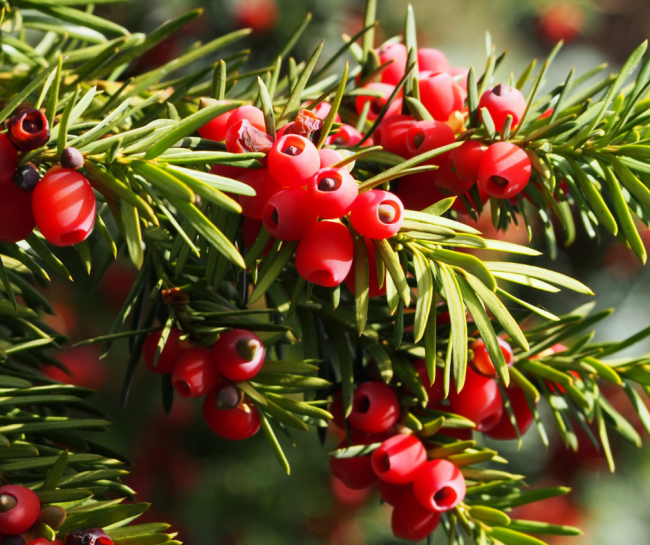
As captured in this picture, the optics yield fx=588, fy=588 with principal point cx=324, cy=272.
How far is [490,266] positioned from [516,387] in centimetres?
20

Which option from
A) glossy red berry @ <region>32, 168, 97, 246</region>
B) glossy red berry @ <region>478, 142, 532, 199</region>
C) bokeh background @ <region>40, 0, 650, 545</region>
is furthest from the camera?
bokeh background @ <region>40, 0, 650, 545</region>

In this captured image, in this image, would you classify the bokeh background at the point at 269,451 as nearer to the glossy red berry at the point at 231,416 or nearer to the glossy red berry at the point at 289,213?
the glossy red berry at the point at 231,416

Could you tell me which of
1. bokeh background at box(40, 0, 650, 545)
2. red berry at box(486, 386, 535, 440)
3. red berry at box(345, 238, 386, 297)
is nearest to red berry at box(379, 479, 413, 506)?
red berry at box(486, 386, 535, 440)

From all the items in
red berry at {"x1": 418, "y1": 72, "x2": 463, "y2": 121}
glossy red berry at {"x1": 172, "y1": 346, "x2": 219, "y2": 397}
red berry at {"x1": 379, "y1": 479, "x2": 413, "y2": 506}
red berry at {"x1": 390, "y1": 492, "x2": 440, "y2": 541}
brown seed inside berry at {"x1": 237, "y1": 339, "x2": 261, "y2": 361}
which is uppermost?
red berry at {"x1": 418, "y1": 72, "x2": 463, "y2": 121}

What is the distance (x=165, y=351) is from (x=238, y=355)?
7 cm

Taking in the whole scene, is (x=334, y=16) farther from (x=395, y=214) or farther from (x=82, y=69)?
(x=395, y=214)

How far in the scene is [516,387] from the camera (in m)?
0.60

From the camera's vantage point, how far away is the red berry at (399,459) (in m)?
0.51

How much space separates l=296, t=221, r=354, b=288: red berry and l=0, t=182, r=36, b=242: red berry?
0.18 m

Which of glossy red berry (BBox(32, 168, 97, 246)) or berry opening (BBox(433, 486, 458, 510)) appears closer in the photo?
glossy red berry (BBox(32, 168, 97, 246))

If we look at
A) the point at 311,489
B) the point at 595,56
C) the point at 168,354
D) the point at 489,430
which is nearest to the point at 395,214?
the point at 168,354

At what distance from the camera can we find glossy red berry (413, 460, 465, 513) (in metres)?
0.50

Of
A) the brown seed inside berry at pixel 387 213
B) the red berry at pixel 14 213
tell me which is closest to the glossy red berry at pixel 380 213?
the brown seed inside berry at pixel 387 213

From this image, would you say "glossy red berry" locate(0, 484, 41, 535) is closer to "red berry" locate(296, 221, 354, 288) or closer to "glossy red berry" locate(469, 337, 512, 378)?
"red berry" locate(296, 221, 354, 288)
